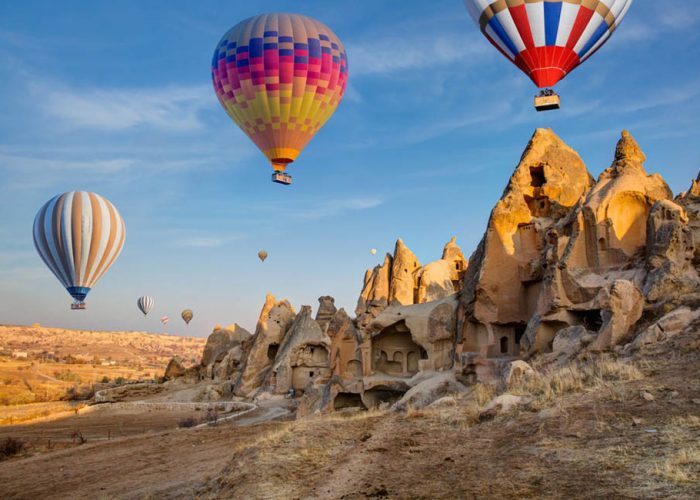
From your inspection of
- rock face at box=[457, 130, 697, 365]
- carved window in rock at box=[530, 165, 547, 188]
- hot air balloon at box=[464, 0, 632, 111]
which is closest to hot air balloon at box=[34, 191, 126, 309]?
rock face at box=[457, 130, 697, 365]

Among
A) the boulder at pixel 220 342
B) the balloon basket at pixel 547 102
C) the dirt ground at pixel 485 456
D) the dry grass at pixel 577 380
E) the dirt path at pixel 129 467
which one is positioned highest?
the balloon basket at pixel 547 102

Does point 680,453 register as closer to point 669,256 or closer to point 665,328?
point 665,328

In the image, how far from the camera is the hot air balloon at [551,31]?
1964 cm

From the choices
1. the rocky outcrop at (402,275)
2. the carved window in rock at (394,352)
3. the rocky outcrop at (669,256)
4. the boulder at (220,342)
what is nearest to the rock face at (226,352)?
the boulder at (220,342)

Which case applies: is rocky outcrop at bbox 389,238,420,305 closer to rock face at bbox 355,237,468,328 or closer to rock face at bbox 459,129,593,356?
rock face at bbox 355,237,468,328

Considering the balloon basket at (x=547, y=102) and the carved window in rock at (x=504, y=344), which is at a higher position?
the balloon basket at (x=547, y=102)

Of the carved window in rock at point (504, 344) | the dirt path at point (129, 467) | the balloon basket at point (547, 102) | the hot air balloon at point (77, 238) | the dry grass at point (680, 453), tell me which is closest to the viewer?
the dry grass at point (680, 453)

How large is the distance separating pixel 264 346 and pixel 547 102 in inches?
868

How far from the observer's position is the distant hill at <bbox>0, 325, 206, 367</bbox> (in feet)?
290

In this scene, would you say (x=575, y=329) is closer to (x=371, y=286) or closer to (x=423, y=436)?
(x=423, y=436)

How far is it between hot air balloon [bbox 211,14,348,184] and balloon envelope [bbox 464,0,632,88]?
8708 millimetres

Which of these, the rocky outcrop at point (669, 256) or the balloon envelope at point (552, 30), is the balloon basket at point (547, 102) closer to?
the balloon envelope at point (552, 30)

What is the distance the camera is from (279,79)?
87.1ft

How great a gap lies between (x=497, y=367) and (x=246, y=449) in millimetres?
10924
